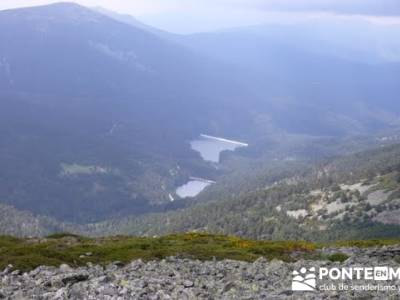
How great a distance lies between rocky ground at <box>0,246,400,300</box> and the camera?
2855 centimetres

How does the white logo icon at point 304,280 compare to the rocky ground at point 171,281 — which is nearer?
the rocky ground at point 171,281

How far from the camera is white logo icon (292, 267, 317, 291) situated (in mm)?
31109

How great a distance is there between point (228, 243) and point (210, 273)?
80.7 ft

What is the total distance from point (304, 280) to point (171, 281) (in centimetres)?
740

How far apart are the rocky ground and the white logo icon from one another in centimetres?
50

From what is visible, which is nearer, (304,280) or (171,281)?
(171,281)

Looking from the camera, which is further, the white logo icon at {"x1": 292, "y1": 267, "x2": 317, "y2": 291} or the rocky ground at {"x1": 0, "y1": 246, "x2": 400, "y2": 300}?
the white logo icon at {"x1": 292, "y1": 267, "x2": 317, "y2": 291}

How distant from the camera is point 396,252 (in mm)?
49312

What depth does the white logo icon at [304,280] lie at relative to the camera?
31.1 m

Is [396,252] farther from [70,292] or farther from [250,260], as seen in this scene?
[70,292]

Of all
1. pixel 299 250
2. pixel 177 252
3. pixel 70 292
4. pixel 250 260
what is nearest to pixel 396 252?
pixel 299 250

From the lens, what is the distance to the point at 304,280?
1316 inches

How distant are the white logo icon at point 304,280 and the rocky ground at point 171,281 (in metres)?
0.50

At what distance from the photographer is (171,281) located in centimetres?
3316
